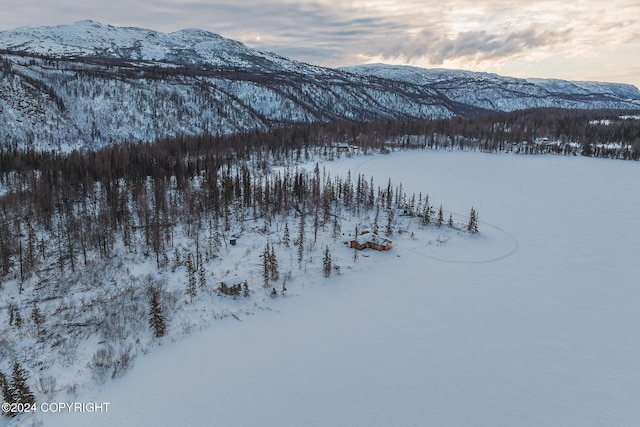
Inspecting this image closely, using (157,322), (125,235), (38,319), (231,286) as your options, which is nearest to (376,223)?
(231,286)

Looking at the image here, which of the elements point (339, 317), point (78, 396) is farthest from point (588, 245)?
point (78, 396)

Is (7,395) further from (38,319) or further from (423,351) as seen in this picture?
(423,351)

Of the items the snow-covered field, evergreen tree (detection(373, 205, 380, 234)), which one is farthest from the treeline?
the snow-covered field

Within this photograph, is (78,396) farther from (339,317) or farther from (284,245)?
(284,245)

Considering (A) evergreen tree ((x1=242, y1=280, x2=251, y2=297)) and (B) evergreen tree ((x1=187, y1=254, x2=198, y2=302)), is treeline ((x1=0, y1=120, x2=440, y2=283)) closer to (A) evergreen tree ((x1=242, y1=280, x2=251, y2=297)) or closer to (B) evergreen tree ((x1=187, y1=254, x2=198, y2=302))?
(B) evergreen tree ((x1=187, y1=254, x2=198, y2=302))

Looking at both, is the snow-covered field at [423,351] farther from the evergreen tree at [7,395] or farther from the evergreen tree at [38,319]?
the evergreen tree at [38,319]

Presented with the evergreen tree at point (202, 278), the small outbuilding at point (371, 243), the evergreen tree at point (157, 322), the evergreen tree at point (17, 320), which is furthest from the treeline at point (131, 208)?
the evergreen tree at point (157, 322)
